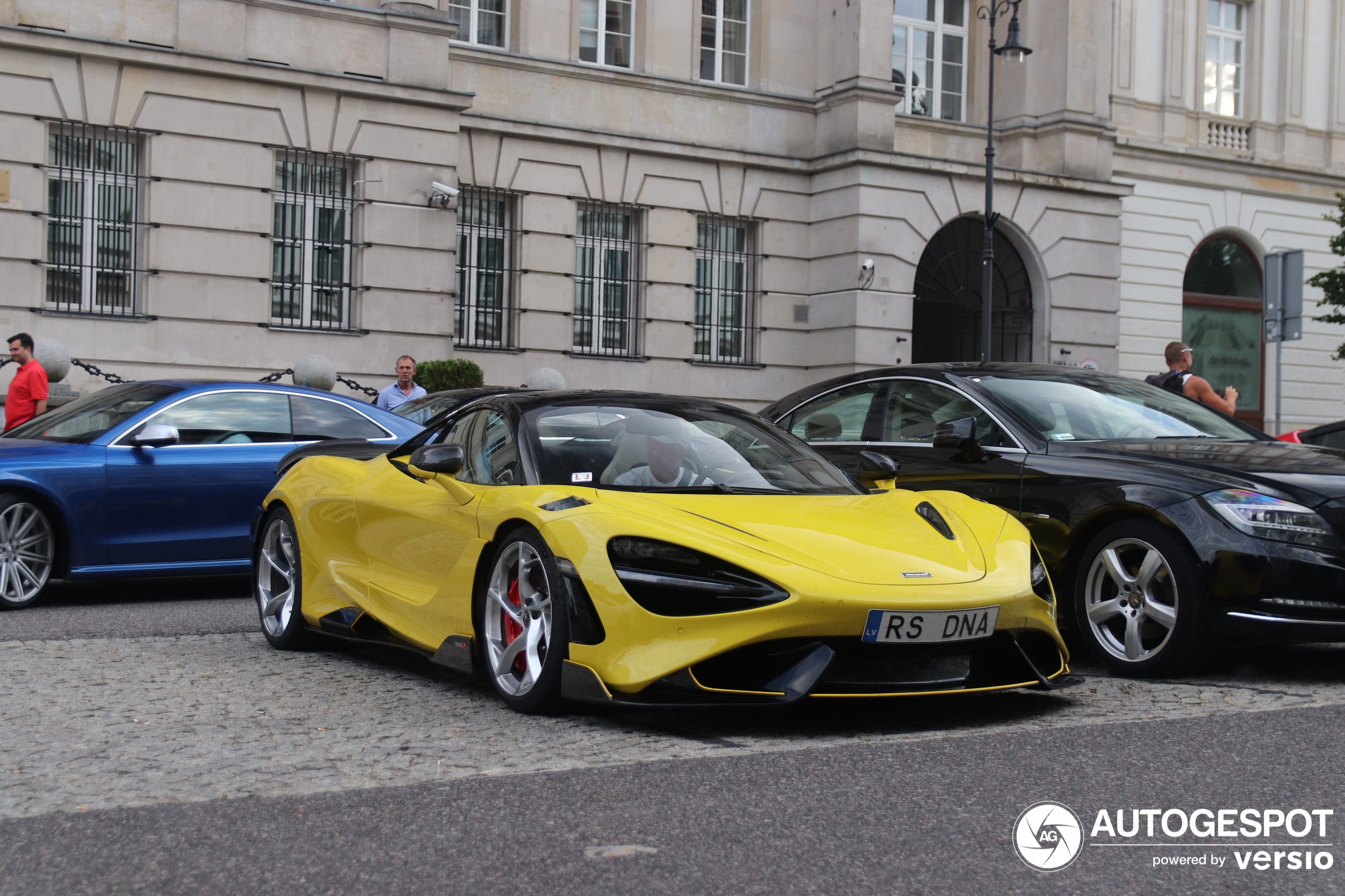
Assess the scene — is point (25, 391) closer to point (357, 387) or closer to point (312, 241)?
point (357, 387)

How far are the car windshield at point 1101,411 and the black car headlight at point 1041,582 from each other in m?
1.73

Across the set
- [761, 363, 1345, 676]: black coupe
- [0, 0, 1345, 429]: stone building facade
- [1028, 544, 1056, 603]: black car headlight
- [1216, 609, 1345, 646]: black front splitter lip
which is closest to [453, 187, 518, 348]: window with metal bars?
[0, 0, 1345, 429]: stone building facade

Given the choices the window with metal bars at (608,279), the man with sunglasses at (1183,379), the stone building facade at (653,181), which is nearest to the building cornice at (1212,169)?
the stone building facade at (653,181)

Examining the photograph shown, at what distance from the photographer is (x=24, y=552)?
832 cm

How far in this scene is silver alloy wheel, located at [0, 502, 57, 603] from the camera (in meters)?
8.25

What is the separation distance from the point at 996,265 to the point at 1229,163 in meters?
6.78

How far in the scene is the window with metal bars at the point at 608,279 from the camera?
22.7 meters

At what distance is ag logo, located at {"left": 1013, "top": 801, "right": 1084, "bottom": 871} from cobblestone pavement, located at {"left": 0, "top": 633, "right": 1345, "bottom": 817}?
2.73 ft

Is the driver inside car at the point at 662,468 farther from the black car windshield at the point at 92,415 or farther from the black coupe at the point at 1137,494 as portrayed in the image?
the black car windshield at the point at 92,415

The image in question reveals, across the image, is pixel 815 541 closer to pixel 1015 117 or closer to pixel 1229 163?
pixel 1015 117

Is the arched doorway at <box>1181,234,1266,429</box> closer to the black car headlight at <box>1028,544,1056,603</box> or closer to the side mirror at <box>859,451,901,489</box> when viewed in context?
the side mirror at <box>859,451,901,489</box>

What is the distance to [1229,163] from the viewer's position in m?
28.8

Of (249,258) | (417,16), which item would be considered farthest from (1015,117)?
(249,258)

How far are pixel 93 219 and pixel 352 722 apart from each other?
1519cm
